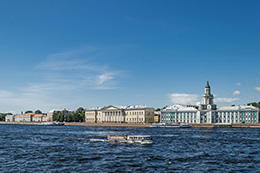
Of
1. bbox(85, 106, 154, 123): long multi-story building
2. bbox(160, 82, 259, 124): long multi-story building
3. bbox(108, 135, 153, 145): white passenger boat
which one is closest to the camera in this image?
bbox(108, 135, 153, 145): white passenger boat

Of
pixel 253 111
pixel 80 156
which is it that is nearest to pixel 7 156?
pixel 80 156

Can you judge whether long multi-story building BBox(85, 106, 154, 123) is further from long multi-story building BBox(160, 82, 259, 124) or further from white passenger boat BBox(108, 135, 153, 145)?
white passenger boat BBox(108, 135, 153, 145)

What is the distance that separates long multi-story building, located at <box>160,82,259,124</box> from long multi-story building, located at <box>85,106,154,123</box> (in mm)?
8440

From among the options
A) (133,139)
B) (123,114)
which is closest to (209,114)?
(123,114)

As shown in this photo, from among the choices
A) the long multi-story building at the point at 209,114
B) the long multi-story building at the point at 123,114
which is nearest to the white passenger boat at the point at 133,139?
the long multi-story building at the point at 209,114

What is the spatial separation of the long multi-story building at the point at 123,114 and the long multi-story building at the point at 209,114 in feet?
27.7

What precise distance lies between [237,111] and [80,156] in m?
115

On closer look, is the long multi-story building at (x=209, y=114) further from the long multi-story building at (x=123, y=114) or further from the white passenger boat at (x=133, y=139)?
the white passenger boat at (x=133, y=139)

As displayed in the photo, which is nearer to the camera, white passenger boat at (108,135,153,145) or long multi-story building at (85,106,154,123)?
white passenger boat at (108,135,153,145)

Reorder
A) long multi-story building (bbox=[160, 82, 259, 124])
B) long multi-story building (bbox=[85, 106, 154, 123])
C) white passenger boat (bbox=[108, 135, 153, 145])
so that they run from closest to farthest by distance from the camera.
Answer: white passenger boat (bbox=[108, 135, 153, 145]) < long multi-story building (bbox=[160, 82, 259, 124]) < long multi-story building (bbox=[85, 106, 154, 123])

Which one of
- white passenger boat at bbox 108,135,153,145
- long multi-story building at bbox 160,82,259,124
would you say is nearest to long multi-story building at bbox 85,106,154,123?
Result: long multi-story building at bbox 160,82,259,124

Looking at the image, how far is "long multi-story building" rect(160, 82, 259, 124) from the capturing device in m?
134

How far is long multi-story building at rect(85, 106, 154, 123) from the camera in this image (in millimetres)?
166875

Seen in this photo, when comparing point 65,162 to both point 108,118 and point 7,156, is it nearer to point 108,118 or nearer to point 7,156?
point 7,156
